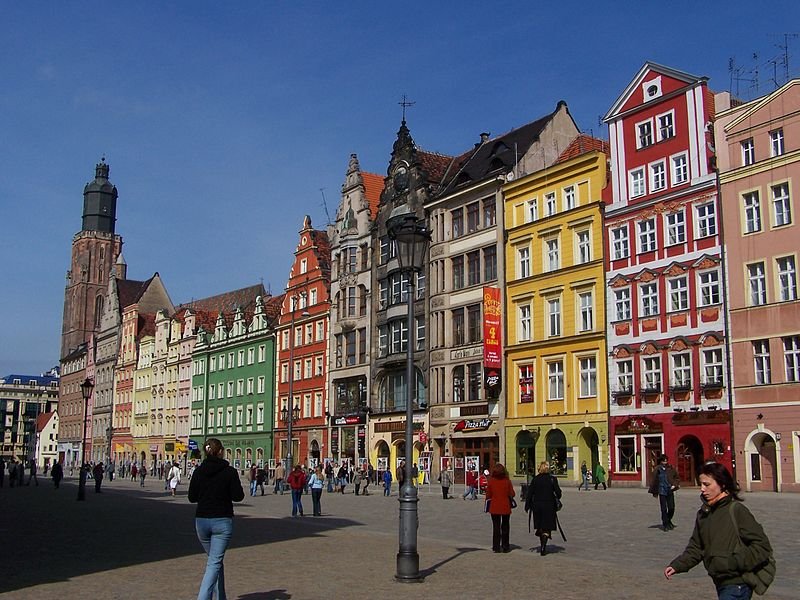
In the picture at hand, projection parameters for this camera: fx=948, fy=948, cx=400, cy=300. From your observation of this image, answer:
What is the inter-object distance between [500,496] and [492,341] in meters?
35.2

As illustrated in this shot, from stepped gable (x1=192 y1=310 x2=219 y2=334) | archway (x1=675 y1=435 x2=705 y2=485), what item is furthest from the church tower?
archway (x1=675 y1=435 x2=705 y2=485)

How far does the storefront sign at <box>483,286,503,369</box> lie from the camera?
2076 inches

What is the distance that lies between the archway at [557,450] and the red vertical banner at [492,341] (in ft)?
15.1

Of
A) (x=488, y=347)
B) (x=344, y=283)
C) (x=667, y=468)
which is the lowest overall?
(x=667, y=468)

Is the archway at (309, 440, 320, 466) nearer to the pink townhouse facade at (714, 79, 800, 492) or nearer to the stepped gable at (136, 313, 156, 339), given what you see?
the pink townhouse facade at (714, 79, 800, 492)

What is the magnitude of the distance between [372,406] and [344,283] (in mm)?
9696

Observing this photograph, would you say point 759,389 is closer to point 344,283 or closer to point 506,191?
point 506,191

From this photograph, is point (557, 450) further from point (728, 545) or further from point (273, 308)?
point (728, 545)

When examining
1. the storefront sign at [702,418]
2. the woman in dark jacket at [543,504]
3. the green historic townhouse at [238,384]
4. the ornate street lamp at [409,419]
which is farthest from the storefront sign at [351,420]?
the ornate street lamp at [409,419]

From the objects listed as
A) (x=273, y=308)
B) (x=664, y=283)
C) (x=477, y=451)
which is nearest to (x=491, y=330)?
(x=477, y=451)

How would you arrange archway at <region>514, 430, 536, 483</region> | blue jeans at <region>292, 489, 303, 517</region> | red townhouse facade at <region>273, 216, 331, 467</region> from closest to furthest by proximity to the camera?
blue jeans at <region>292, 489, 303, 517</region> → archway at <region>514, 430, 536, 483</region> → red townhouse facade at <region>273, 216, 331, 467</region>

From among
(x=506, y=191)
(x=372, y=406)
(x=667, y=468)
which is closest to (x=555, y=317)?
(x=506, y=191)

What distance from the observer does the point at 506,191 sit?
179 ft

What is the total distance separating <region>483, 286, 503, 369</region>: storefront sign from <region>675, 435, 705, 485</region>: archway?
12.7m
